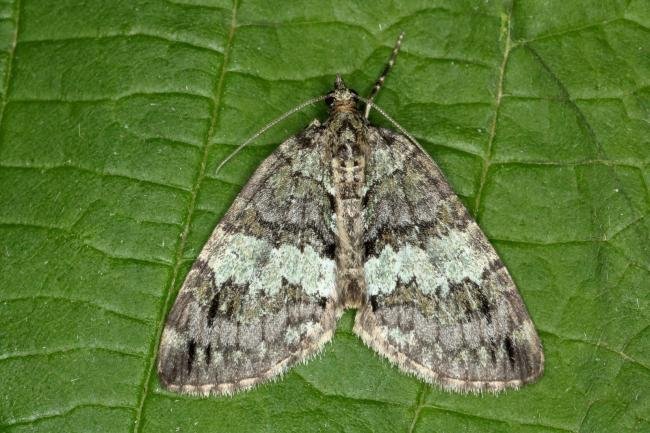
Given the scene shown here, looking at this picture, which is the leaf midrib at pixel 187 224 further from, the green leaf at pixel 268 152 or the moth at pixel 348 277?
the moth at pixel 348 277

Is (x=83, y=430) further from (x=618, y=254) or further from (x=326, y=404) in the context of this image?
(x=618, y=254)

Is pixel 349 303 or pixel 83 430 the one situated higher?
pixel 349 303

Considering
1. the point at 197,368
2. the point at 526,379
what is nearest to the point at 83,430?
the point at 197,368

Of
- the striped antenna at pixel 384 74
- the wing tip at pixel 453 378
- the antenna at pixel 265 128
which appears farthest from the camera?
the striped antenna at pixel 384 74

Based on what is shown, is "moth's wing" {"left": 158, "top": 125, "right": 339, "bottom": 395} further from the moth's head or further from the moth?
the moth's head

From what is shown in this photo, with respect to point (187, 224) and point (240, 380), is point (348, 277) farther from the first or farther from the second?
point (187, 224)

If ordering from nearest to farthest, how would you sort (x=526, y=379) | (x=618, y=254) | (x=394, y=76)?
(x=526, y=379)
(x=618, y=254)
(x=394, y=76)

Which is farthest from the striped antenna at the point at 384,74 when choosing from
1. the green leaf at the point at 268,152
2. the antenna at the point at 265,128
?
the antenna at the point at 265,128

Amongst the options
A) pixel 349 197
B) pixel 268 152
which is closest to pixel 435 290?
pixel 349 197
